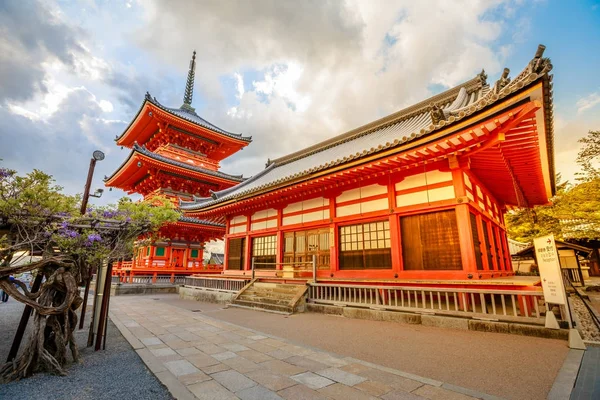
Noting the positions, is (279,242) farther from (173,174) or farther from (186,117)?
(186,117)

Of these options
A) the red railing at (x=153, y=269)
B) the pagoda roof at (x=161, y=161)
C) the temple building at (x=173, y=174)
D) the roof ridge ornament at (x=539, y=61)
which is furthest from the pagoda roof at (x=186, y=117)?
the roof ridge ornament at (x=539, y=61)

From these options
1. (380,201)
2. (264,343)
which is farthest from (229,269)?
(264,343)

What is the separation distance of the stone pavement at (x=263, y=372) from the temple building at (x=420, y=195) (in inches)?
190

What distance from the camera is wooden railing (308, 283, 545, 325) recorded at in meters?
5.44

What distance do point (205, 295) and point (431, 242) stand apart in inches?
380

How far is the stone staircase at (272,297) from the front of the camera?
847cm

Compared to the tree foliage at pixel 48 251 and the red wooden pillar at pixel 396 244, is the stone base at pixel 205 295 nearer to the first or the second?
the red wooden pillar at pixel 396 244

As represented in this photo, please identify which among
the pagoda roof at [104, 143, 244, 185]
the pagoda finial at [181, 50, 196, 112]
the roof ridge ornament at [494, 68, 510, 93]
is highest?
the pagoda finial at [181, 50, 196, 112]

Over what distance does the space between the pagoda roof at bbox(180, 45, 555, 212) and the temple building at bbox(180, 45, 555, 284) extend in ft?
0.13

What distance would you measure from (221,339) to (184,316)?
338 cm

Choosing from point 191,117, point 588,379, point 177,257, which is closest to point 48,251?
point 588,379

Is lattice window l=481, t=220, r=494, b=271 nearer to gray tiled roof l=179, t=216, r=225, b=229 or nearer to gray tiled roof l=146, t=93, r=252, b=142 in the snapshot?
gray tiled roof l=179, t=216, r=225, b=229

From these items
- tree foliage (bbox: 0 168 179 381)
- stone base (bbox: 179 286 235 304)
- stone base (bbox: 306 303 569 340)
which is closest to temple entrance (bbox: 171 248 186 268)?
stone base (bbox: 179 286 235 304)

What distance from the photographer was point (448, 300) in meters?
6.54
